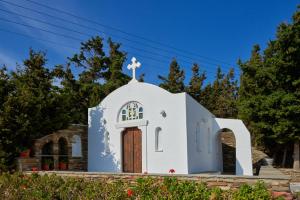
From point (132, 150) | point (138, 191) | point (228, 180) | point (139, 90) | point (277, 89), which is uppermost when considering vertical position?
point (277, 89)

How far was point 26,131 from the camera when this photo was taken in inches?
560

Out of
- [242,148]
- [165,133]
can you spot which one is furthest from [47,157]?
[242,148]

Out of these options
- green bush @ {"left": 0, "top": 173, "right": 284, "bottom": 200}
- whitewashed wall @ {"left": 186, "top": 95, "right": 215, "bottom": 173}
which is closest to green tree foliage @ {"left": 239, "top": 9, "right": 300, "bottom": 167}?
whitewashed wall @ {"left": 186, "top": 95, "right": 215, "bottom": 173}

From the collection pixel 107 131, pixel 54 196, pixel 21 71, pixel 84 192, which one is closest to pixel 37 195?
→ pixel 54 196

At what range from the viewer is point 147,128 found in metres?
14.6

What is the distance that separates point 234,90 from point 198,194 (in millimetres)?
30669

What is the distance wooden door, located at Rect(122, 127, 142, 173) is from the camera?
14938 millimetres

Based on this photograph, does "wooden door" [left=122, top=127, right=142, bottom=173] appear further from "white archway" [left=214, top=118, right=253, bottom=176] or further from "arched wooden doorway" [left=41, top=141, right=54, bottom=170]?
"white archway" [left=214, top=118, right=253, bottom=176]

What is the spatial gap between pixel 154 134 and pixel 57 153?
15.9 feet

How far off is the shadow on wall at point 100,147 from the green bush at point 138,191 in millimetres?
6339

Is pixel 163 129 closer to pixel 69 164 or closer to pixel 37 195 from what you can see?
pixel 69 164

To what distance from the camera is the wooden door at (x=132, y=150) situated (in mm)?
14938

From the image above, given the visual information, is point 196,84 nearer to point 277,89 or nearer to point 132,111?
point 277,89

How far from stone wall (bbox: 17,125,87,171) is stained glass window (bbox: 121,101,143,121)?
2.86 meters
